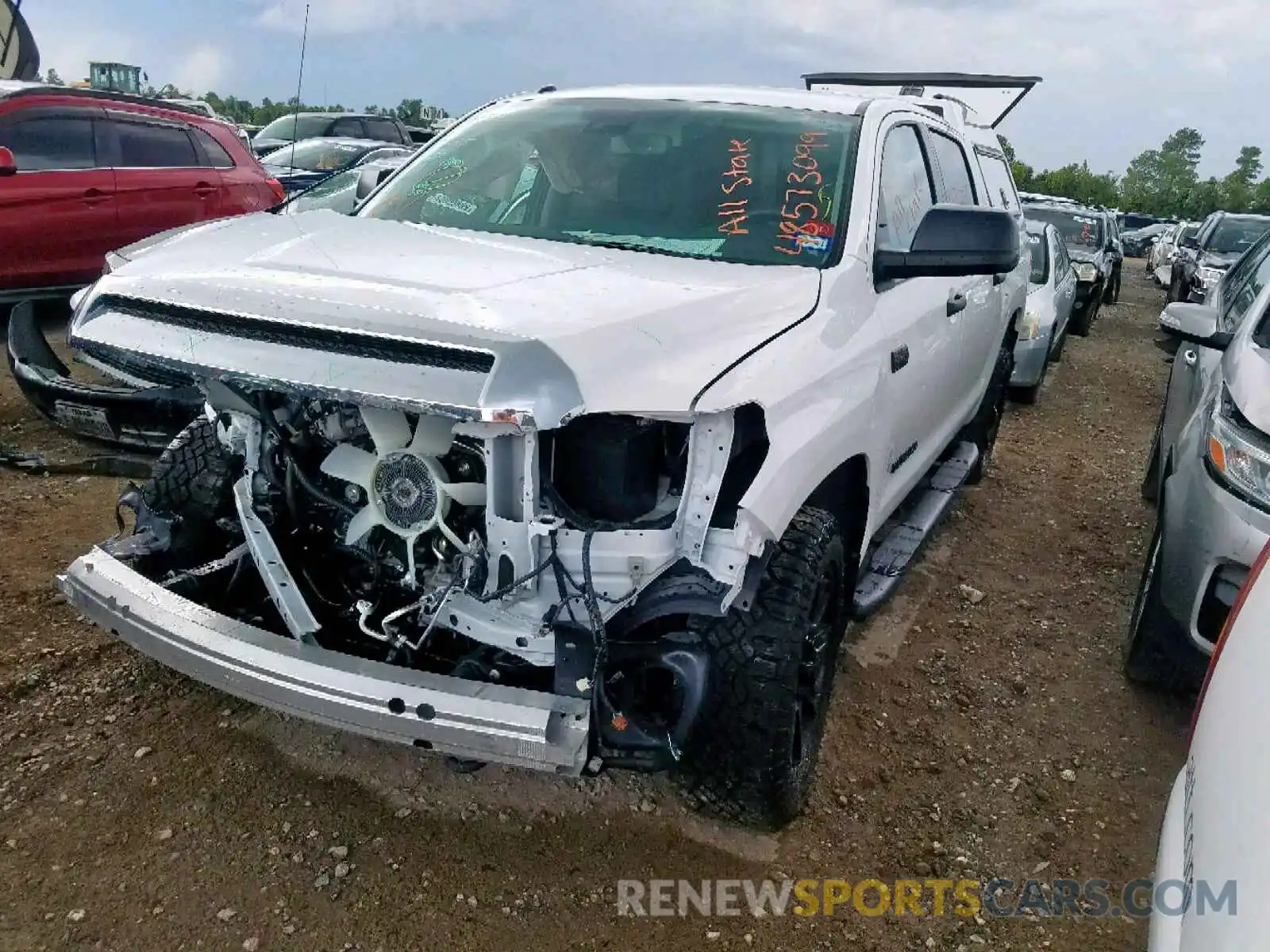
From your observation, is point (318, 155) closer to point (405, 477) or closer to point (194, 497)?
point (194, 497)

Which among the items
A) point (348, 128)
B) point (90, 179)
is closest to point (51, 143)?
point (90, 179)

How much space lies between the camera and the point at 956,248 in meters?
2.96

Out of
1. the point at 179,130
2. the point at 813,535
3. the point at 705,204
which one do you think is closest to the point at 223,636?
the point at 813,535

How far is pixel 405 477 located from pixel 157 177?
7116 mm

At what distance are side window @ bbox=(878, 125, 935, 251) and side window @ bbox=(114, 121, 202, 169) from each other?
6.70 meters

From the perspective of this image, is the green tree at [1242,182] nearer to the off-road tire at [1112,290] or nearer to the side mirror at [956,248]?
the off-road tire at [1112,290]

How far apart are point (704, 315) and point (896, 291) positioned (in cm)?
108

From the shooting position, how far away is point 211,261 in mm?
2525

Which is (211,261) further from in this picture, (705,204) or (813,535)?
(813,535)

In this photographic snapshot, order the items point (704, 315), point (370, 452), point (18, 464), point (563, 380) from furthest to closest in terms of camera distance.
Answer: point (18, 464) → point (370, 452) → point (704, 315) → point (563, 380)

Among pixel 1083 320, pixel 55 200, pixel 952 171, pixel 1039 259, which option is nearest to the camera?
pixel 952 171

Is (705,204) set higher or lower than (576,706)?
higher

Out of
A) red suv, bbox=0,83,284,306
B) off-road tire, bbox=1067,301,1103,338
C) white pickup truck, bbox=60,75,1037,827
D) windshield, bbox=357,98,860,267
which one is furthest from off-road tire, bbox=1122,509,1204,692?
off-road tire, bbox=1067,301,1103,338

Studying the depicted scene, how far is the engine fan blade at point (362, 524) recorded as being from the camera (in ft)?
8.30
